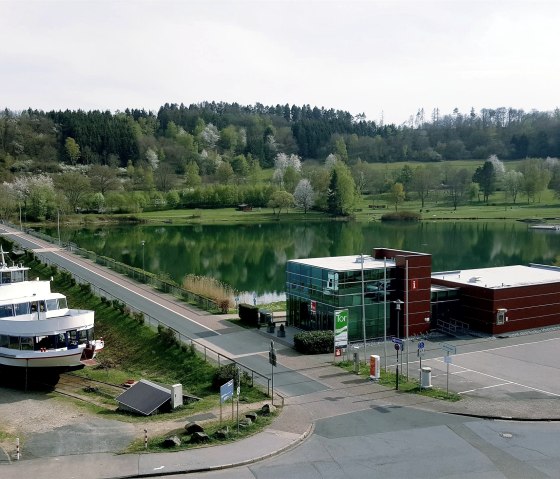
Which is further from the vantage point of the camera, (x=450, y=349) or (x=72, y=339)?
(x=450, y=349)

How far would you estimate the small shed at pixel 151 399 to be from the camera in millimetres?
25141

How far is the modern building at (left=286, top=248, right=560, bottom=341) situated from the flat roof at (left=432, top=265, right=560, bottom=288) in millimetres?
124

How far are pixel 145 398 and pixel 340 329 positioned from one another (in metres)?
10.4

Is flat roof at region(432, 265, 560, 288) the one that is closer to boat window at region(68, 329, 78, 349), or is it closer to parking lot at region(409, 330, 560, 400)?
parking lot at region(409, 330, 560, 400)

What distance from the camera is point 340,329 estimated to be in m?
31.6

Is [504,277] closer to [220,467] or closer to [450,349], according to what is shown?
[450,349]

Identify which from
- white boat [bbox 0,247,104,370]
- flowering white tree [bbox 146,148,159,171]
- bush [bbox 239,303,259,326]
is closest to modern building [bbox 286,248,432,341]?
bush [bbox 239,303,259,326]

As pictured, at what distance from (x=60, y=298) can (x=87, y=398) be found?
7.90 metres

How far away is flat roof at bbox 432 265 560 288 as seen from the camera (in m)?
41.5

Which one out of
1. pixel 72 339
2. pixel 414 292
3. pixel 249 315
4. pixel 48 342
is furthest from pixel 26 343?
pixel 414 292

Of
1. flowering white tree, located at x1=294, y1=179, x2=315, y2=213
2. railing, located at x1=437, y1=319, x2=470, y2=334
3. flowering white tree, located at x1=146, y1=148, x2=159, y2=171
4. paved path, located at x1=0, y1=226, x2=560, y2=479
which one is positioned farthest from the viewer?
flowering white tree, located at x1=146, y1=148, x2=159, y2=171

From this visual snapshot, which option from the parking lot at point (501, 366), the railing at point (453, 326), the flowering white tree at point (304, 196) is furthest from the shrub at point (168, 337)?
the flowering white tree at point (304, 196)

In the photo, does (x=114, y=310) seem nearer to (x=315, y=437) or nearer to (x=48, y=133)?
(x=315, y=437)

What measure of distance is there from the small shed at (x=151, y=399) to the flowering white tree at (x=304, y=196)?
13018 cm
